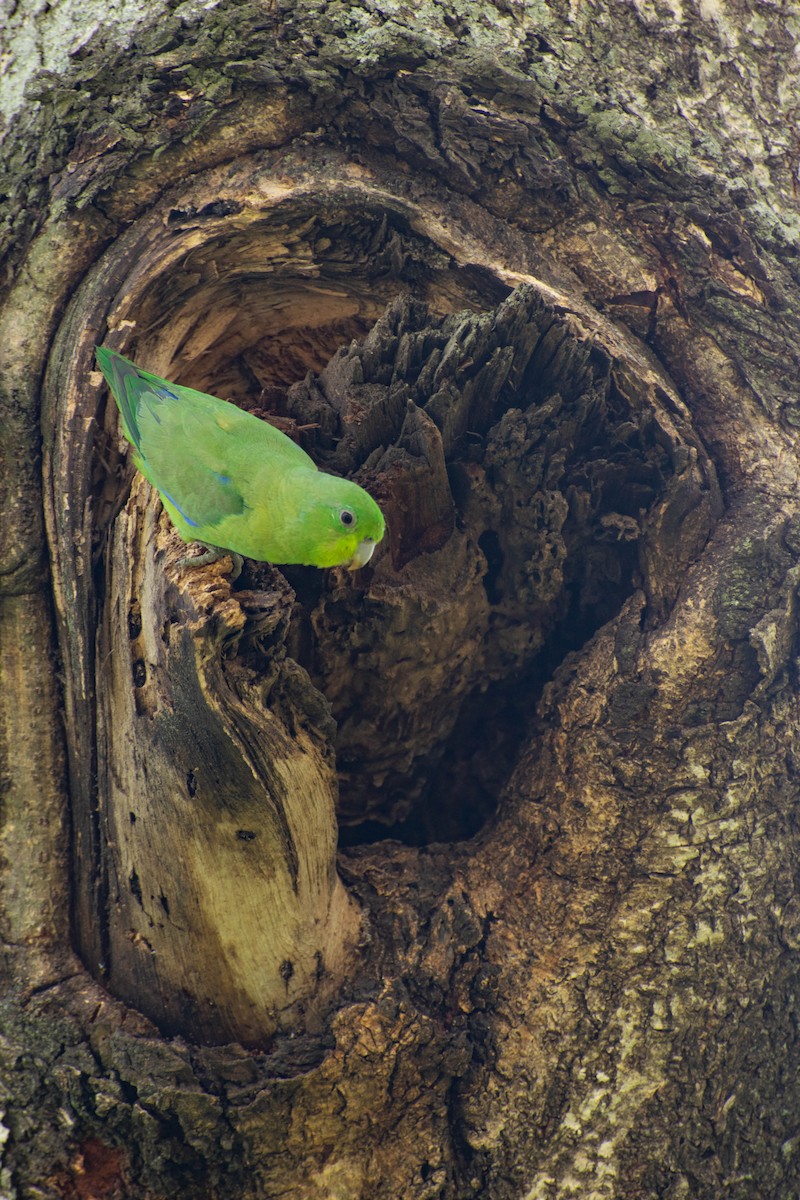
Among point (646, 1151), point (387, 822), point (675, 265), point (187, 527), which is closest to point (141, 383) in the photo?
point (187, 527)

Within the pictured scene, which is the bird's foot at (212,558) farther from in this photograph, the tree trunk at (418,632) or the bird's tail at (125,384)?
the bird's tail at (125,384)

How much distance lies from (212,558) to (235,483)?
283 millimetres

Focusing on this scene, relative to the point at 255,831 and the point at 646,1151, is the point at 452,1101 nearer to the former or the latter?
the point at 646,1151

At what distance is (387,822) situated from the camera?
11.4ft

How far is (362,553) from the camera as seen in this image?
273cm

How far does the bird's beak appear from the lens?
2.70m

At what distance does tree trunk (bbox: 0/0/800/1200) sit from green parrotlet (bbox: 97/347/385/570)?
7.2 inches

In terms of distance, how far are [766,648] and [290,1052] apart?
7.59ft

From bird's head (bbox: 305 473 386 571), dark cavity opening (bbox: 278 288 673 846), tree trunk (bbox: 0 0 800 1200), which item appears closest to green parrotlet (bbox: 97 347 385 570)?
bird's head (bbox: 305 473 386 571)

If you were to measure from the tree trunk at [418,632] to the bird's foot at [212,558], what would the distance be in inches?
2.7

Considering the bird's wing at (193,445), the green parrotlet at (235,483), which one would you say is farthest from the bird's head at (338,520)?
the bird's wing at (193,445)

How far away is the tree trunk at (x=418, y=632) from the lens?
2.49 metres

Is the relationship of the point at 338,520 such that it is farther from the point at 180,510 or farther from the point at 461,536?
the point at 461,536

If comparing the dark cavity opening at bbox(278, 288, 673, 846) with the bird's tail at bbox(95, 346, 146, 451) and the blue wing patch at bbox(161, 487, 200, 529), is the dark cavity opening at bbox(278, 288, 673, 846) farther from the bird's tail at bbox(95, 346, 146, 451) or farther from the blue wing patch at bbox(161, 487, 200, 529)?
the bird's tail at bbox(95, 346, 146, 451)
